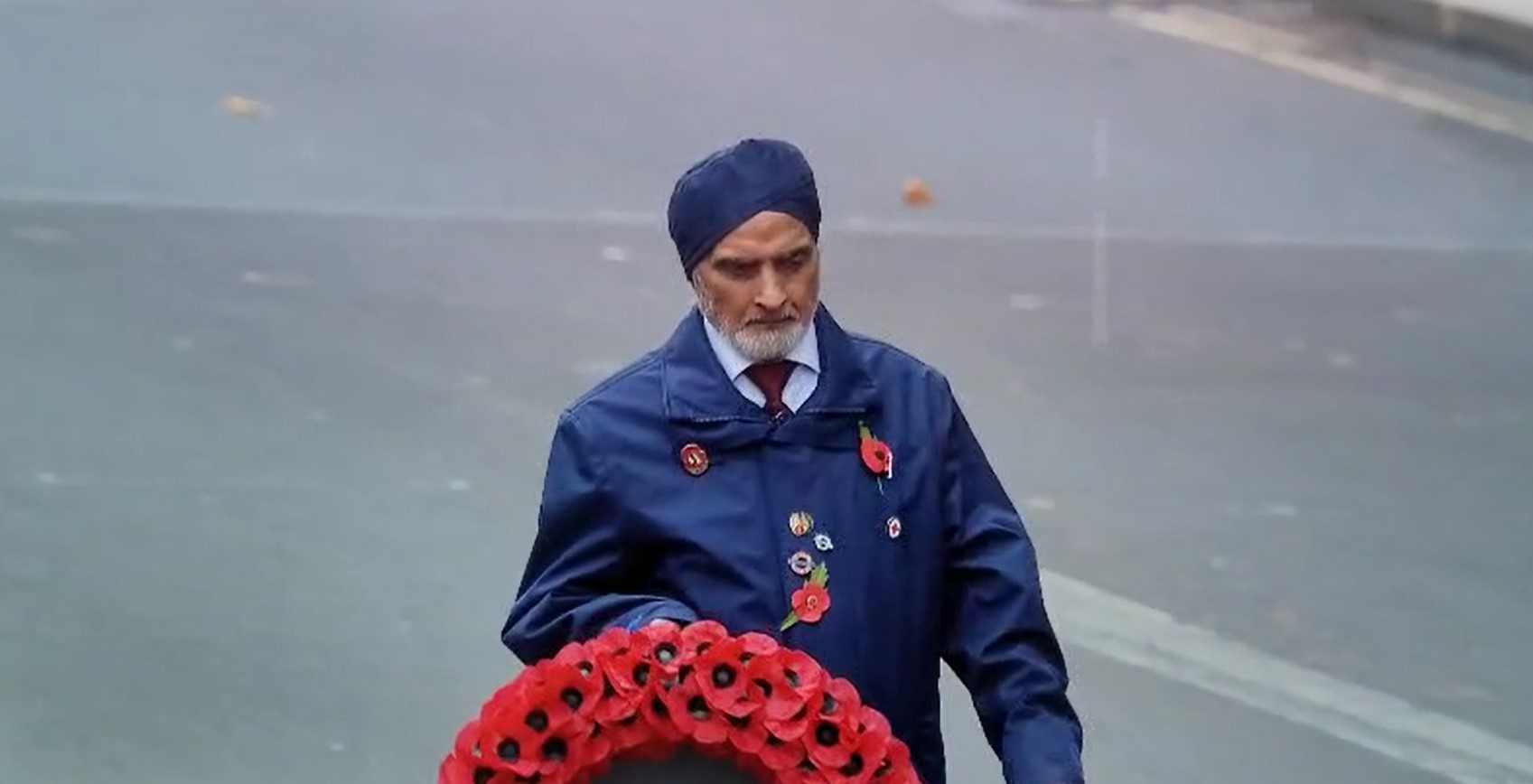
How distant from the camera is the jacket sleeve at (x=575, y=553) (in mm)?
2738

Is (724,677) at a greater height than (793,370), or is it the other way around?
(793,370)

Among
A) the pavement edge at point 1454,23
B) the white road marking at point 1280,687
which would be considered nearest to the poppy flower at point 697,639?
the white road marking at point 1280,687

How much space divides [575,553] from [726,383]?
26 centimetres

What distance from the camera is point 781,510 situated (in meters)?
2.73

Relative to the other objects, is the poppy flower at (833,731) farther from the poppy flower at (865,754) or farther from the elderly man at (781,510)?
the elderly man at (781,510)

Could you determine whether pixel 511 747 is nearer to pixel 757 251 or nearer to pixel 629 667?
pixel 629 667

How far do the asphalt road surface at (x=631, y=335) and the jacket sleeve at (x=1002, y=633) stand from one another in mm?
2335

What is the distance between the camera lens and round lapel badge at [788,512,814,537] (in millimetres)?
2721

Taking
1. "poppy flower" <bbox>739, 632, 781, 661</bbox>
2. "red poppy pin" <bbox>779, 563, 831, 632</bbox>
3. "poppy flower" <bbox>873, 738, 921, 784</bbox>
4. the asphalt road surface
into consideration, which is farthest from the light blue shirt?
the asphalt road surface

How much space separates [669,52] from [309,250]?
195 centimetres

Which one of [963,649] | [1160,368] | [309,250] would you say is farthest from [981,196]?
[963,649]

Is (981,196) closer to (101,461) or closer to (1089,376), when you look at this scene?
(1089,376)

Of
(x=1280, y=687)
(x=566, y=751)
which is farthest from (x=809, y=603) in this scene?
(x=1280, y=687)

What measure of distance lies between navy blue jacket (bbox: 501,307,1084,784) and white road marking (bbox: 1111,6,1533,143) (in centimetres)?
605
